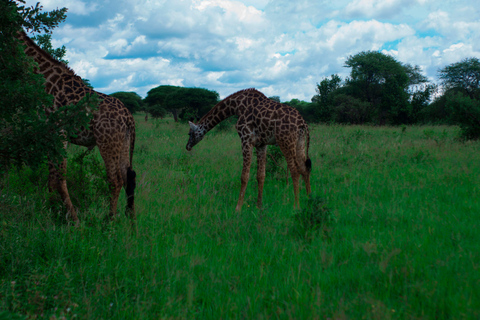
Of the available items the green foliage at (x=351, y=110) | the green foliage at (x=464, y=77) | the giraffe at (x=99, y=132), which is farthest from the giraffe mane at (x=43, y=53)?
the green foliage at (x=464, y=77)

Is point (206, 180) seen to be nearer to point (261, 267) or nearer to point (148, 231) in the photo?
point (148, 231)

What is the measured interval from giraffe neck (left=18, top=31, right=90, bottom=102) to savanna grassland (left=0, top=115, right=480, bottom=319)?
3.80 feet

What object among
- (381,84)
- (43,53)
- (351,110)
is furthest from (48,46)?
(381,84)

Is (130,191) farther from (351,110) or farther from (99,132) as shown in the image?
(351,110)

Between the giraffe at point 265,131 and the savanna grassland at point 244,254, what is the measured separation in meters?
0.57

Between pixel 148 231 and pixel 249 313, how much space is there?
217 centimetres

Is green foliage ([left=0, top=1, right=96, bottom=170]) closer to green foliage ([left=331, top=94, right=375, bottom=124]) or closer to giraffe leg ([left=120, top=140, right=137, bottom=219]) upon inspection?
giraffe leg ([left=120, top=140, right=137, bottom=219])

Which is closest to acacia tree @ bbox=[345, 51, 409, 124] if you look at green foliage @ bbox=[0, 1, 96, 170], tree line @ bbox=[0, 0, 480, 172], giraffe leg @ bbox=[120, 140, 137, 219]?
tree line @ bbox=[0, 0, 480, 172]

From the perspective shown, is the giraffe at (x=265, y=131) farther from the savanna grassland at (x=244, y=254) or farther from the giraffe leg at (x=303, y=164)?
the savanna grassland at (x=244, y=254)

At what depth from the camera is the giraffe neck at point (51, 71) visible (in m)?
4.64

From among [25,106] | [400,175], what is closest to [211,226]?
[25,106]

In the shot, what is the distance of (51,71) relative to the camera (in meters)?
4.73

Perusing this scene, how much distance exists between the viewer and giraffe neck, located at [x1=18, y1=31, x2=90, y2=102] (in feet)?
15.2

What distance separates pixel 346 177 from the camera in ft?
24.4
